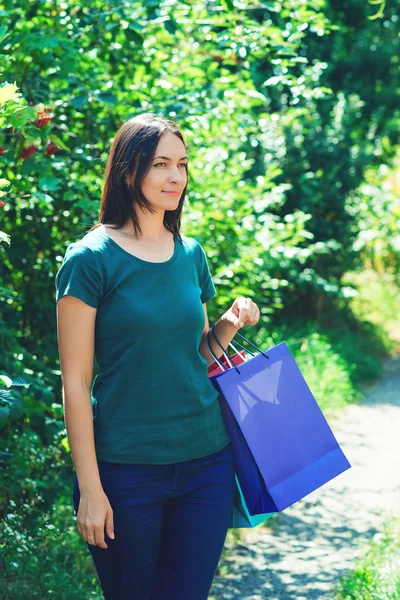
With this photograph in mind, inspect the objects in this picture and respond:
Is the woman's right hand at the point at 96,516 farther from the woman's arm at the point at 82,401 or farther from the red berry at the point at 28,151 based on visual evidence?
the red berry at the point at 28,151

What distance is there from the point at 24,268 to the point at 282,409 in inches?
82.7

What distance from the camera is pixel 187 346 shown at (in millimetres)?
2008

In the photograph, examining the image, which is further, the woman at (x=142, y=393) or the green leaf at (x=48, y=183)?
the green leaf at (x=48, y=183)

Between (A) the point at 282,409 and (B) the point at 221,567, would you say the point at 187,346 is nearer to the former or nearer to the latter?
(A) the point at 282,409

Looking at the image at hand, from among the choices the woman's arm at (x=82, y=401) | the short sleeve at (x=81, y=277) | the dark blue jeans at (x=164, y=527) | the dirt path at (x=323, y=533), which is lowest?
the dirt path at (x=323, y=533)

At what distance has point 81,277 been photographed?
73.6 inches

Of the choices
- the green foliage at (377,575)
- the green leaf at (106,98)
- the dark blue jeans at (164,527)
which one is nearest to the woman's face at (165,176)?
the dark blue jeans at (164,527)

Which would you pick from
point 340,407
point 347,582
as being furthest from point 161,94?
point 340,407

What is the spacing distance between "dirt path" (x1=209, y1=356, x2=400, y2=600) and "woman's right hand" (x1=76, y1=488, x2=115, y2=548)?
5.49 feet

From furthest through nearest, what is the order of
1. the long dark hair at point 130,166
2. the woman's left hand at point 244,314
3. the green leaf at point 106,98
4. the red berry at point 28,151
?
the green leaf at point 106,98, the red berry at point 28,151, the woman's left hand at point 244,314, the long dark hair at point 130,166

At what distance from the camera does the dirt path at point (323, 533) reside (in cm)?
349

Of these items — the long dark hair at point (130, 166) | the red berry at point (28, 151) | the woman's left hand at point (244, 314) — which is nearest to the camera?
the long dark hair at point (130, 166)

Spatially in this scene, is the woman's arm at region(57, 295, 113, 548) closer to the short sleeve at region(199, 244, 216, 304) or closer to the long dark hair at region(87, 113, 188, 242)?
the long dark hair at region(87, 113, 188, 242)

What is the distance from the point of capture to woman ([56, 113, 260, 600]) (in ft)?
6.19
